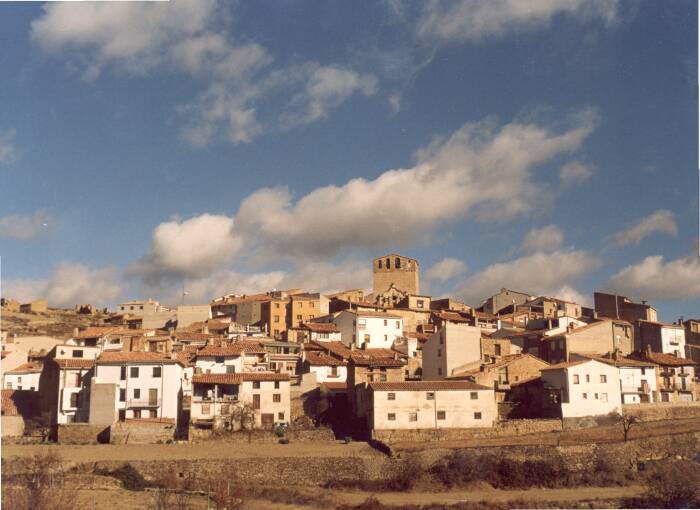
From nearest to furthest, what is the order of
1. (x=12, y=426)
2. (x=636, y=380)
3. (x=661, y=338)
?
(x=12, y=426)
(x=636, y=380)
(x=661, y=338)

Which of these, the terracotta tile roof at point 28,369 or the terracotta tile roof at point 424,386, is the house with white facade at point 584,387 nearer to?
the terracotta tile roof at point 424,386

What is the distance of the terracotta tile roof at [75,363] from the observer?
57.5m

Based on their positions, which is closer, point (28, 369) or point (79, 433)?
point (79, 433)

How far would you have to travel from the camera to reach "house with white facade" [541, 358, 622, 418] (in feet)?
194

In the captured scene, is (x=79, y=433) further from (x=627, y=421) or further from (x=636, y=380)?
(x=636, y=380)

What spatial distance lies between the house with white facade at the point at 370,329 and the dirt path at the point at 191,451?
25.9 m

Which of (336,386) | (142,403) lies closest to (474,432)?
(336,386)

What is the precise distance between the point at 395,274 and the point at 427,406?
61762 mm

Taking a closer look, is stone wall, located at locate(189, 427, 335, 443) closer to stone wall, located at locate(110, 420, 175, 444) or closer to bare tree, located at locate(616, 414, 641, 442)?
stone wall, located at locate(110, 420, 175, 444)

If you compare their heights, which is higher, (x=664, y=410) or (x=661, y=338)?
(x=661, y=338)

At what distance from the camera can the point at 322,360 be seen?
219ft

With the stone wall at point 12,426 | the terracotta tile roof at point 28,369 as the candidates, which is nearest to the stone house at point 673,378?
the stone wall at point 12,426

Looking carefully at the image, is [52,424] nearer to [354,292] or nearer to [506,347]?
[506,347]

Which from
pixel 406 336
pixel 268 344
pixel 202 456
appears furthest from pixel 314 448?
pixel 406 336
